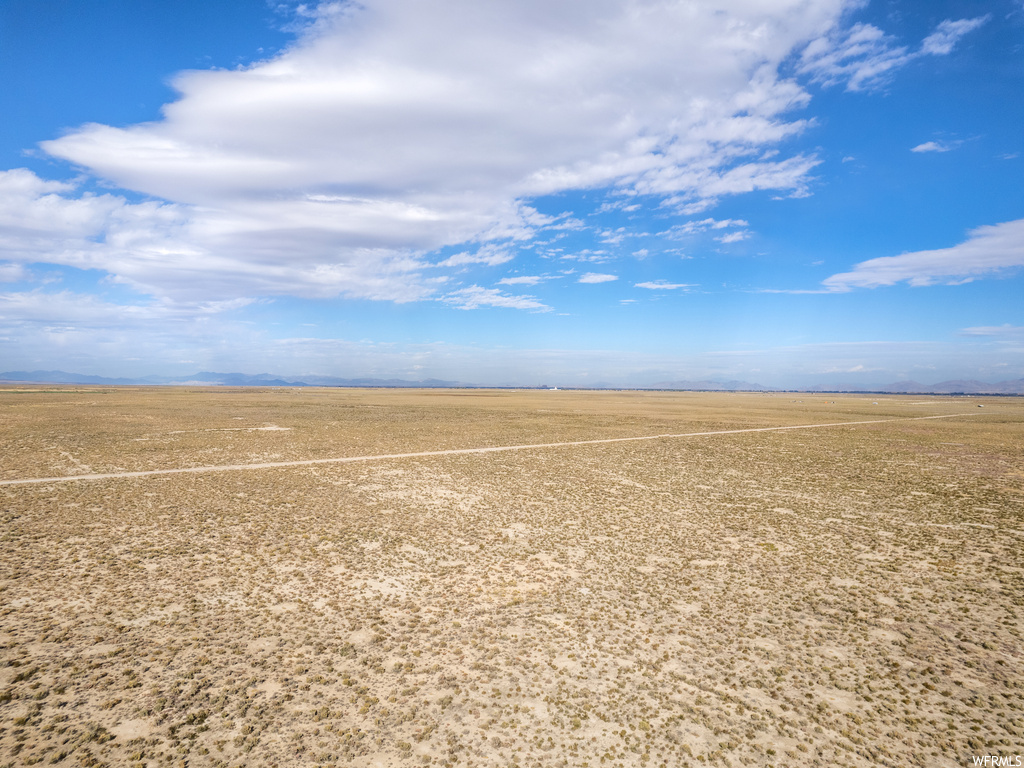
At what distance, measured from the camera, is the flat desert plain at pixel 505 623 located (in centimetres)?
489

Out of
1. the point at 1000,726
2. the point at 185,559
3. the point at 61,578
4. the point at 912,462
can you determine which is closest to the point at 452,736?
the point at 1000,726

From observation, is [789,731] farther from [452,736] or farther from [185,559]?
[185,559]

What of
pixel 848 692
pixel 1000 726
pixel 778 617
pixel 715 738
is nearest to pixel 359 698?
pixel 715 738

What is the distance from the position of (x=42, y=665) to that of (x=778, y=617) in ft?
30.6

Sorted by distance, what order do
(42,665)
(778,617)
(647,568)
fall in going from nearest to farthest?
(42,665), (778,617), (647,568)

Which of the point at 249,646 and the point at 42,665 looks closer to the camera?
the point at 42,665

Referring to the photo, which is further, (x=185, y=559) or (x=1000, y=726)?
(x=185, y=559)

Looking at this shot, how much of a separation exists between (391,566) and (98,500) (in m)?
9.54

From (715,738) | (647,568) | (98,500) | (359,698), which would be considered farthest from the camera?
(98,500)

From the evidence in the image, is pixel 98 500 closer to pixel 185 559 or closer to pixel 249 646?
pixel 185 559

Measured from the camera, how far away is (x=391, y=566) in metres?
9.26

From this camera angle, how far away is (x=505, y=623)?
23.6 ft

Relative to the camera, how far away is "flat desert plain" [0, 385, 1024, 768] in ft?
16.0

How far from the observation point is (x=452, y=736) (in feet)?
16.1
